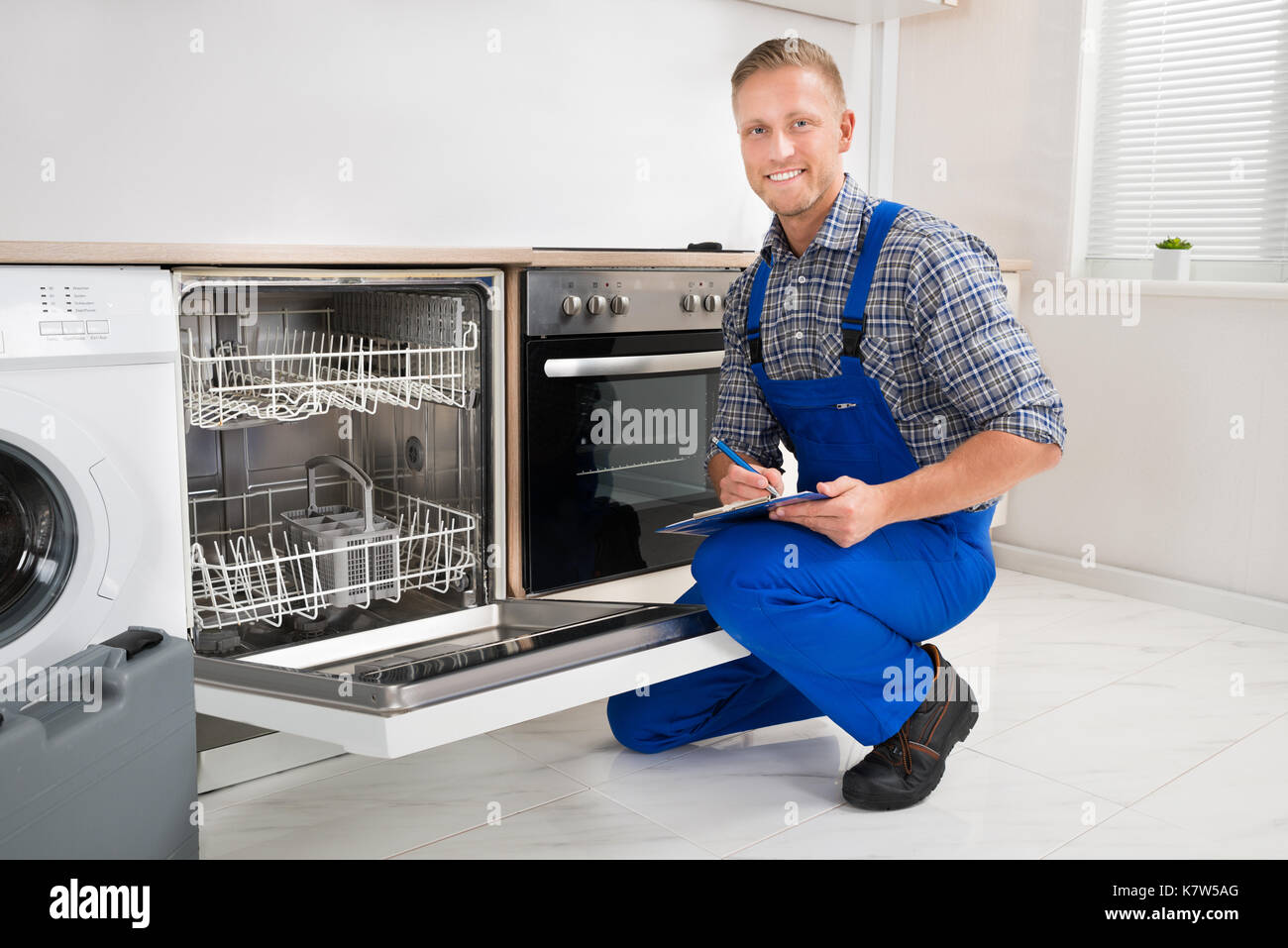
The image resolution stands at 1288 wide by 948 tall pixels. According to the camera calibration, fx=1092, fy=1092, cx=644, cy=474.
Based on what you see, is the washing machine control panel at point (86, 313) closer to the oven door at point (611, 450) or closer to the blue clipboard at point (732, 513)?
the oven door at point (611, 450)

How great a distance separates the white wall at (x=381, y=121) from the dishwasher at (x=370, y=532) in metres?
0.37

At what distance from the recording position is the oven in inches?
84.4

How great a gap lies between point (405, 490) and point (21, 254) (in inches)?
37.9

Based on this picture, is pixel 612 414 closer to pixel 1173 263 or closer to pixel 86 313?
pixel 86 313

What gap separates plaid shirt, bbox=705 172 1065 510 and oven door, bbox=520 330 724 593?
0.33 metres

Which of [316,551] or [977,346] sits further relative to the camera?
[316,551]

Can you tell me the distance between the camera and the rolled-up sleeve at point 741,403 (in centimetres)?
203

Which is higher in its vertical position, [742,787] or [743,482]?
[743,482]

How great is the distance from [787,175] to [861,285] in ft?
0.75

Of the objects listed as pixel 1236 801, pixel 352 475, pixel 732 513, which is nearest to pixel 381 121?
pixel 352 475

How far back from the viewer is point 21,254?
1496mm

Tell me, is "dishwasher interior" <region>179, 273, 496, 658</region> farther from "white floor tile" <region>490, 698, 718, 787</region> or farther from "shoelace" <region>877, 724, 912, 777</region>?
"shoelace" <region>877, 724, 912, 777</region>

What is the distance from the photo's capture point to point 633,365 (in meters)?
2.29

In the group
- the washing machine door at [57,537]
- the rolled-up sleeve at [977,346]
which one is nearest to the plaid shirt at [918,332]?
the rolled-up sleeve at [977,346]
